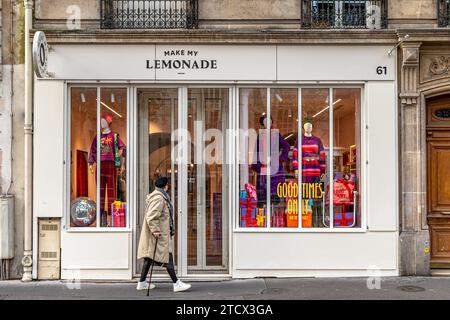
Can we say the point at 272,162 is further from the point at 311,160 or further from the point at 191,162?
the point at 191,162

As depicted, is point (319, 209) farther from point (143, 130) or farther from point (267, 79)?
point (143, 130)

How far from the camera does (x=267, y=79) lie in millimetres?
9906

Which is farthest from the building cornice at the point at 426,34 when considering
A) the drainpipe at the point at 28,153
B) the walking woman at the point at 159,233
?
the drainpipe at the point at 28,153

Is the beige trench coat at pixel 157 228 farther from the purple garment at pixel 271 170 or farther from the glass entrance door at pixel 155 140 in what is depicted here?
the purple garment at pixel 271 170

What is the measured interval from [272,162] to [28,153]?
4.29 metres

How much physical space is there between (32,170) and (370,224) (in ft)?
19.6

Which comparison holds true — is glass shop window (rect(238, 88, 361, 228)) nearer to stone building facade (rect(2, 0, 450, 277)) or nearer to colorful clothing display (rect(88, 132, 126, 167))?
stone building facade (rect(2, 0, 450, 277))

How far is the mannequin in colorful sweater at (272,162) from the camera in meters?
10.2

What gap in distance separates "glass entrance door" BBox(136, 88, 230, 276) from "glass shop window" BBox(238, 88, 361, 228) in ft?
1.38

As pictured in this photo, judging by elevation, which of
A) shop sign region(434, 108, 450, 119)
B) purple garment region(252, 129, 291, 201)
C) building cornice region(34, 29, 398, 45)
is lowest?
purple garment region(252, 129, 291, 201)

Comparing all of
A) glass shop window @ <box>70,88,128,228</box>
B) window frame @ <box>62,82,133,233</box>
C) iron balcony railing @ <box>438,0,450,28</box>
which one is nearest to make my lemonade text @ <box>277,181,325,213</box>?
window frame @ <box>62,82,133,233</box>

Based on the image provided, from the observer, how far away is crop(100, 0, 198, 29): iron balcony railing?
9.97 metres

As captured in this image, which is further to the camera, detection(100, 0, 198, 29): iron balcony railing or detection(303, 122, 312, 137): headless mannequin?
detection(303, 122, 312, 137): headless mannequin
